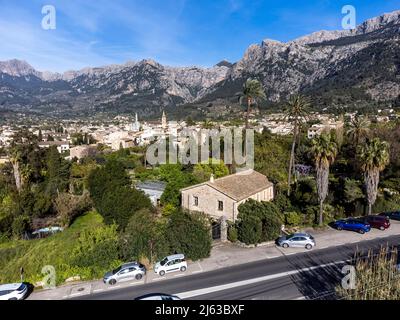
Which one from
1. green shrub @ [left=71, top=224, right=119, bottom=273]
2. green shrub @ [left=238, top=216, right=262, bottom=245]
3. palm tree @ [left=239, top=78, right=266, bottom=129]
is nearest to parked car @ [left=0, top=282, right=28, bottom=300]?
green shrub @ [left=71, top=224, right=119, bottom=273]

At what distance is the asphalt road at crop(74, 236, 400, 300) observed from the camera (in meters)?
20.3

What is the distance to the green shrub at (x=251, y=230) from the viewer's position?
28.8m

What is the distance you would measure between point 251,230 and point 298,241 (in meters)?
4.04

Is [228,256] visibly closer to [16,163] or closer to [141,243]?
[141,243]

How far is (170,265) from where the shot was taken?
24.2m

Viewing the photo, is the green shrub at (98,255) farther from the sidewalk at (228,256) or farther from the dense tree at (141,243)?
the sidewalk at (228,256)

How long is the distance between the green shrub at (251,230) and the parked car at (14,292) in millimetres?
17365

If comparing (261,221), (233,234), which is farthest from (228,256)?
(261,221)

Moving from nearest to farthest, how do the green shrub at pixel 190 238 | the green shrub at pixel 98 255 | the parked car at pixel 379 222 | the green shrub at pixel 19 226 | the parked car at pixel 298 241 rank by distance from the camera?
the green shrub at pixel 98 255 → the green shrub at pixel 190 238 → the parked car at pixel 298 241 → the parked car at pixel 379 222 → the green shrub at pixel 19 226

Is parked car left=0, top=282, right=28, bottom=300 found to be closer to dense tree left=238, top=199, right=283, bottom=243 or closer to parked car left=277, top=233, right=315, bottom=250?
dense tree left=238, top=199, right=283, bottom=243

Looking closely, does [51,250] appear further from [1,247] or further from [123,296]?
[123,296]

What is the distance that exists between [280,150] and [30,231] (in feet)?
141

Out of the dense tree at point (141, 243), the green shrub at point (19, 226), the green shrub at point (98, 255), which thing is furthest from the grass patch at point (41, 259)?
the dense tree at point (141, 243)

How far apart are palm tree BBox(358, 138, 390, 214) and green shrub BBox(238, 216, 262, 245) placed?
12741 mm
